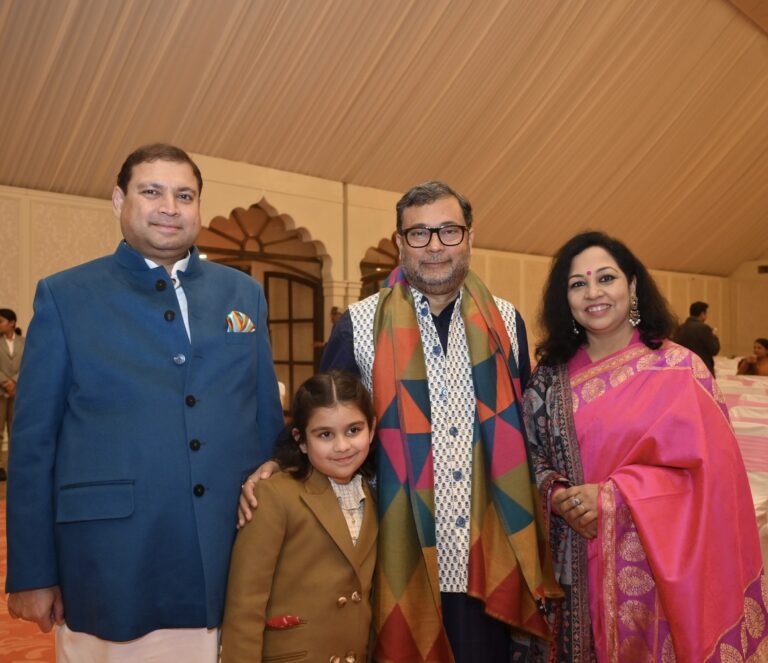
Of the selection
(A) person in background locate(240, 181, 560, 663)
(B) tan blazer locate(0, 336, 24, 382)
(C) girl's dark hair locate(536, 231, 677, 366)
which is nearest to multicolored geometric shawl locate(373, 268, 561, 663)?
(A) person in background locate(240, 181, 560, 663)

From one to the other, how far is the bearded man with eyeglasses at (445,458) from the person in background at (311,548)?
0.28ft

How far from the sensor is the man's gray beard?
2031mm

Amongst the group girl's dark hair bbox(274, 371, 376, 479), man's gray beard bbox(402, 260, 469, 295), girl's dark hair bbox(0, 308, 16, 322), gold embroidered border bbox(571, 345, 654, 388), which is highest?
girl's dark hair bbox(0, 308, 16, 322)

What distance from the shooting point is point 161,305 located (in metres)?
1.67

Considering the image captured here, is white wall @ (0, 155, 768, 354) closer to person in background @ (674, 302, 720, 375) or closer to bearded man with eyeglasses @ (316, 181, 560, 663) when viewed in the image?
person in background @ (674, 302, 720, 375)

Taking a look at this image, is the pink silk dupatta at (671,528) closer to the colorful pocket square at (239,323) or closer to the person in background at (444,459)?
the person in background at (444,459)

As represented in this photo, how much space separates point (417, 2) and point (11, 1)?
3.10 meters

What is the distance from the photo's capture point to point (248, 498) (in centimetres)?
170

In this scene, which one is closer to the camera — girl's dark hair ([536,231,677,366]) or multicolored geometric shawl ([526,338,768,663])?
multicolored geometric shawl ([526,338,768,663])

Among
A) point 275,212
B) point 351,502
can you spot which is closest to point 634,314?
point 351,502

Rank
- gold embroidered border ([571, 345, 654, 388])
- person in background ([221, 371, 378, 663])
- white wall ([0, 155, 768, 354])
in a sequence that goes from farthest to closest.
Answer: white wall ([0, 155, 768, 354]) < gold embroidered border ([571, 345, 654, 388]) < person in background ([221, 371, 378, 663])

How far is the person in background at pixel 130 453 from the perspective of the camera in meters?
1.57

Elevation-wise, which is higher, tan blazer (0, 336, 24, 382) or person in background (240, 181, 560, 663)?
tan blazer (0, 336, 24, 382)

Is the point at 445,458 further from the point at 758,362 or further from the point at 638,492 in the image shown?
Answer: the point at 758,362
